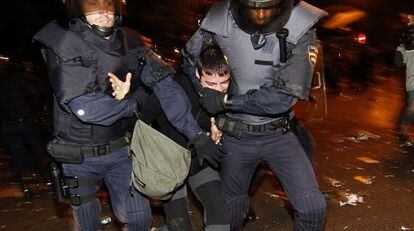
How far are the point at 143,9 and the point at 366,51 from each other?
6731 mm

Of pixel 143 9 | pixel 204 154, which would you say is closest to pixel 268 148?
pixel 204 154

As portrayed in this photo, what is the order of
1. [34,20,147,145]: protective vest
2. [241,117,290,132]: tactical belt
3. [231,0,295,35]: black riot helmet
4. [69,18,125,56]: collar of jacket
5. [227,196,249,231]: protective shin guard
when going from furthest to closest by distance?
[227,196,249,231]: protective shin guard, [241,117,290,132]: tactical belt, [231,0,295,35]: black riot helmet, [69,18,125,56]: collar of jacket, [34,20,147,145]: protective vest

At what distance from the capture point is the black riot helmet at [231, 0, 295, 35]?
10.3ft

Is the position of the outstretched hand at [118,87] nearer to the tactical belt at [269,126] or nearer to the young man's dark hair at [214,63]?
the young man's dark hair at [214,63]

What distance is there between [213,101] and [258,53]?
0.48 meters

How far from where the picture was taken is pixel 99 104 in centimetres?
296

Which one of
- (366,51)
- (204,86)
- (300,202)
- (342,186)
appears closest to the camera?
(300,202)

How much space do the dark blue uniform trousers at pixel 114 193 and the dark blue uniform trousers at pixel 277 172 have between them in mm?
683

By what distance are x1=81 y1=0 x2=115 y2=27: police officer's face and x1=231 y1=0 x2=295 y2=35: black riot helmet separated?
0.90 m

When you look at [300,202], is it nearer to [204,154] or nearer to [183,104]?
[204,154]

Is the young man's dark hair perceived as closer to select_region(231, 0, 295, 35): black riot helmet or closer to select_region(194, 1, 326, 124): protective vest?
select_region(194, 1, 326, 124): protective vest

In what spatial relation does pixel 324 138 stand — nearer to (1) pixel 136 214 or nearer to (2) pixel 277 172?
(2) pixel 277 172

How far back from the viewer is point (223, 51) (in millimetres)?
3420

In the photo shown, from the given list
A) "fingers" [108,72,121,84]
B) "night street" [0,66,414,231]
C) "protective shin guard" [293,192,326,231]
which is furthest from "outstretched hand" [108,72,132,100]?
"night street" [0,66,414,231]
